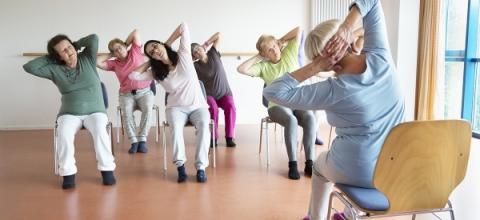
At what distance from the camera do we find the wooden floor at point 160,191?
2414 millimetres

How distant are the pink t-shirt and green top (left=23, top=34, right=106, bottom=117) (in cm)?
95

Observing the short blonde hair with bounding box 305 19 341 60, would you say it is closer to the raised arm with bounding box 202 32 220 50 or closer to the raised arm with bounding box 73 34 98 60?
the raised arm with bounding box 73 34 98 60

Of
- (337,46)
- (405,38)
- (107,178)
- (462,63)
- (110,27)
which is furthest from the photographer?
(110,27)

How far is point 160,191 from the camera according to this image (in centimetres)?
281

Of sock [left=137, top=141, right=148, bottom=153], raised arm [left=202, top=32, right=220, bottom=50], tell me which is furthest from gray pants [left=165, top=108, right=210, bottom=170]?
raised arm [left=202, top=32, right=220, bottom=50]

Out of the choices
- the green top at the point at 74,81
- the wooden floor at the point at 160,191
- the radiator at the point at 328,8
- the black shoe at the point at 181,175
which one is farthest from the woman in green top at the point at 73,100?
the radiator at the point at 328,8

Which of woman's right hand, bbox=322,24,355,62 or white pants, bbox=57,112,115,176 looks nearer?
woman's right hand, bbox=322,24,355,62

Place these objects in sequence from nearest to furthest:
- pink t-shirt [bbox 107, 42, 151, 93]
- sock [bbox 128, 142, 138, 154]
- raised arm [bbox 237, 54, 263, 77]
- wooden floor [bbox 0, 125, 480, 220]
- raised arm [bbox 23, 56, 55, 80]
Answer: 1. wooden floor [bbox 0, 125, 480, 220]
2. raised arm [bbox 23, 56, 55, 80]
3. raised arm [bbox 237, 54, 263, 77]
4. sock [bbox 128, 142, 138, 154]
5. pink t-shirt [bbox 107, 42, 151, 93]

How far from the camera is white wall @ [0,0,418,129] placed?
5.07 metres

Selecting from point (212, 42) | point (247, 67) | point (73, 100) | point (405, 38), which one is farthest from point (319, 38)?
point (405, 38)

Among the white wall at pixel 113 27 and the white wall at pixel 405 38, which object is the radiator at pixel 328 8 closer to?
the white wall at pixel 113 27

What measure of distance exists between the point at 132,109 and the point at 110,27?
64.1 inches

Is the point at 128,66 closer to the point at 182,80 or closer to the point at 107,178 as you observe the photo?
the point at 182,80

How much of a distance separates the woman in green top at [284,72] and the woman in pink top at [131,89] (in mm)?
1251
